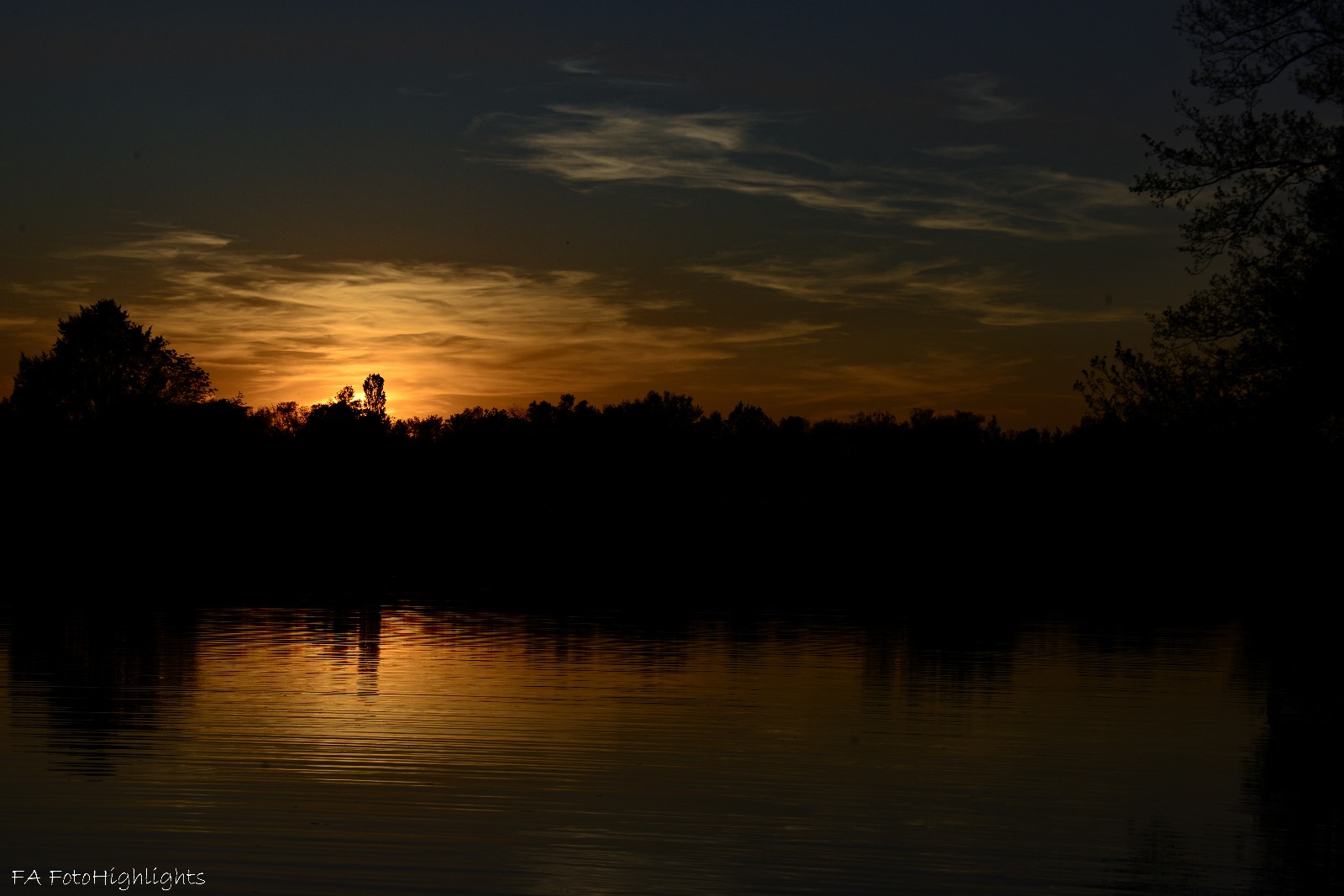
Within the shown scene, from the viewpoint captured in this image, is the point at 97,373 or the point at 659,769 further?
the point at 97,373

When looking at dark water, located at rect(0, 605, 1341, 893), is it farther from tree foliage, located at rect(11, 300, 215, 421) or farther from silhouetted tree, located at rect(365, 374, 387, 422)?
silhouetted tree, located at rect(365, 374, 387, 422)

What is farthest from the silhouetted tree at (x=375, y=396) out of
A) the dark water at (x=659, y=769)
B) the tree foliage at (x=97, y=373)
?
the dark water at (x=659, y=769)

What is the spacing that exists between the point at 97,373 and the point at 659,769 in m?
87.1

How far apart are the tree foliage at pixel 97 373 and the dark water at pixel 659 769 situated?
6888 cm

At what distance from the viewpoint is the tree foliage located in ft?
312

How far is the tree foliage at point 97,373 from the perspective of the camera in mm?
95062

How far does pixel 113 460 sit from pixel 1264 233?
78454 millimetres

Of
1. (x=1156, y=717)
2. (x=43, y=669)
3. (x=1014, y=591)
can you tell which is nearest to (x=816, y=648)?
(x=1156, y=717)

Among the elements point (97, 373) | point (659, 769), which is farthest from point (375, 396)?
point (659, 769)

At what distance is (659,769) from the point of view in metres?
17.3

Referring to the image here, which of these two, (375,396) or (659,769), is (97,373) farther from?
(659,769)

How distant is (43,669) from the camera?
25234 millimetres

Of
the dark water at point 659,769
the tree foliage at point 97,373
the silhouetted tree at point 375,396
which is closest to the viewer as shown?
the dark water at point 659,769

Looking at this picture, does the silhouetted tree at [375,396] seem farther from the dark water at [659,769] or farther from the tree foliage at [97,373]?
the dark water at [659,769]
